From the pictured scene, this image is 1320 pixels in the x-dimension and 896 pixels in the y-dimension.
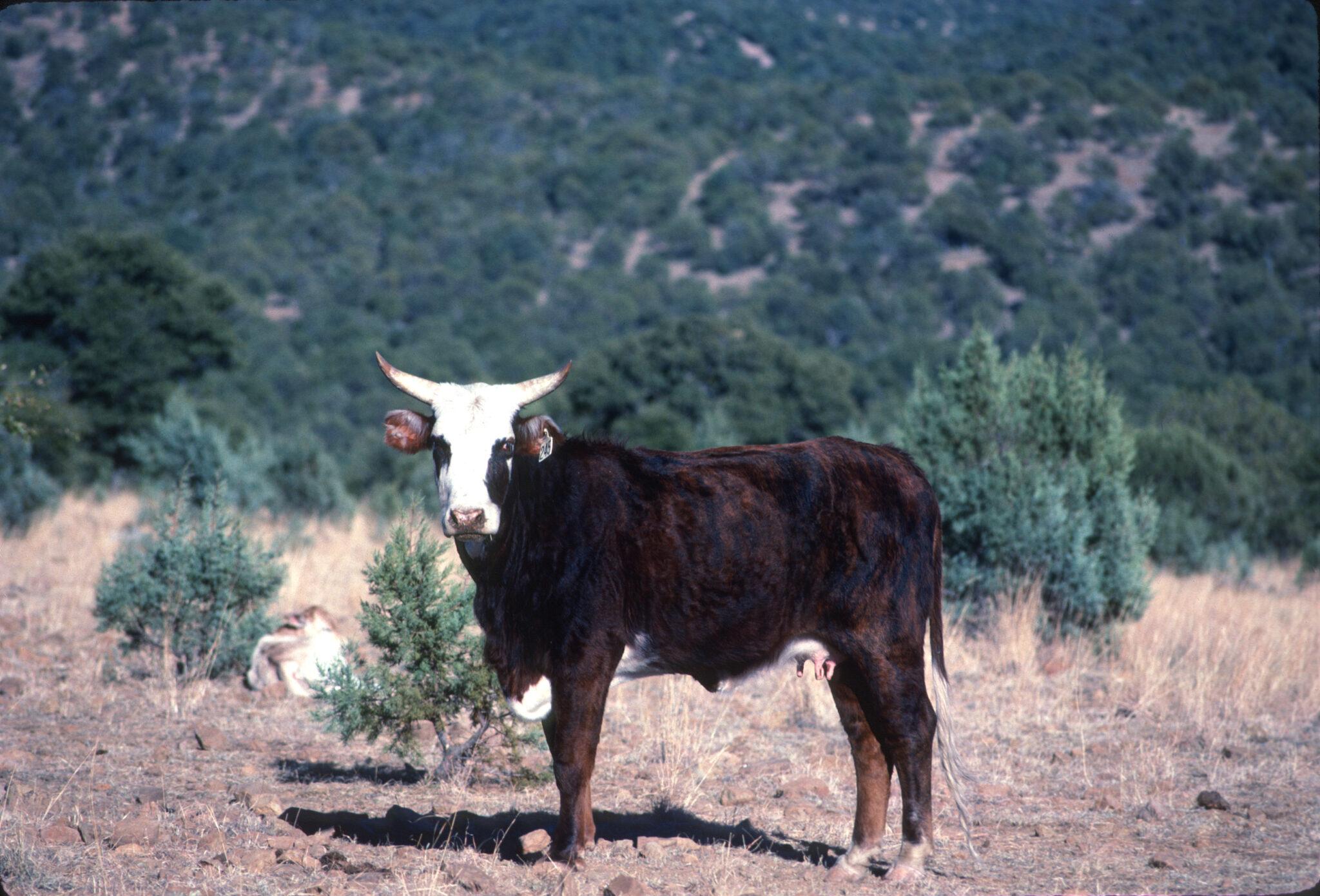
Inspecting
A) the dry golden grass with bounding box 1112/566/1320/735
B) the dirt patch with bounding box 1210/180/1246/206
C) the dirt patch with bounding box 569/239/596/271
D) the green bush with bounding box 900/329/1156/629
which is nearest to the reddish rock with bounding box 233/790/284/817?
the dry golden grass with bounding box 1112/566/1320/735

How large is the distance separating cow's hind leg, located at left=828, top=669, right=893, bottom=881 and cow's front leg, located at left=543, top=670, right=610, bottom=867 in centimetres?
110

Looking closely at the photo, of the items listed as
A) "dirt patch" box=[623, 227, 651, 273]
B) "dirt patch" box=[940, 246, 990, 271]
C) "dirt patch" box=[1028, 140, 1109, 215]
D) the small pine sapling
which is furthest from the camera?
"dirt patch" box=[623, 227, 651, 273]

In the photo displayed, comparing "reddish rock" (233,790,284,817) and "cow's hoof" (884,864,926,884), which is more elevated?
"cow's hoof" (884,864,926,884)

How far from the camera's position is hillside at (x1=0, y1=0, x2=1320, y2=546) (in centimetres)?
3812

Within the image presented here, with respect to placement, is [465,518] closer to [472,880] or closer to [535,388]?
[535,388]

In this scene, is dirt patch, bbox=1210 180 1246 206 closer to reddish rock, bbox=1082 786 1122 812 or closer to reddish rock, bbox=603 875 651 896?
reddish rock, bbox=1082 786 1122 812

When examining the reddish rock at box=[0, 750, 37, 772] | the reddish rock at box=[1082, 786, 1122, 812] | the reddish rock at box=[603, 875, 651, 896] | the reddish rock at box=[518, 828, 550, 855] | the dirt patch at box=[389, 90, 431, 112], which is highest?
the dirt patch at box=[389, 90, 431, 112]

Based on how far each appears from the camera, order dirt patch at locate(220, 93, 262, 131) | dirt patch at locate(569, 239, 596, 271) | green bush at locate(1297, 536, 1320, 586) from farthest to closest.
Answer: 1. dirt patch at locate(220, 93, 262, 131)
2. dirt patch at locate(569, 239, 596, 271)
3. green bush at locate(1297, 536, 1320, 586)

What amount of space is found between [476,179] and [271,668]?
2042 inches

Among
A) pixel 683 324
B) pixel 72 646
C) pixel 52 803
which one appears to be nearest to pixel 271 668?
pixel 72 646

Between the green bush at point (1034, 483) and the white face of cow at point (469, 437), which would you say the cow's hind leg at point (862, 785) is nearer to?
the white face of cow at point (469, 437)

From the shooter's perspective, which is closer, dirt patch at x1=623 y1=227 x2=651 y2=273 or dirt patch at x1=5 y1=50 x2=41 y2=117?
dirt patch at x1=623 y1=227 x2=651 y2=273

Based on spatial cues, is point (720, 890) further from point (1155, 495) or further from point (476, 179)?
point (476, 179)

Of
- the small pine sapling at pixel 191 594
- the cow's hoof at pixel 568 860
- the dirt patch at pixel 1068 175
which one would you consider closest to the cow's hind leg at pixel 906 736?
the cow's hoof at pixel 568 860
